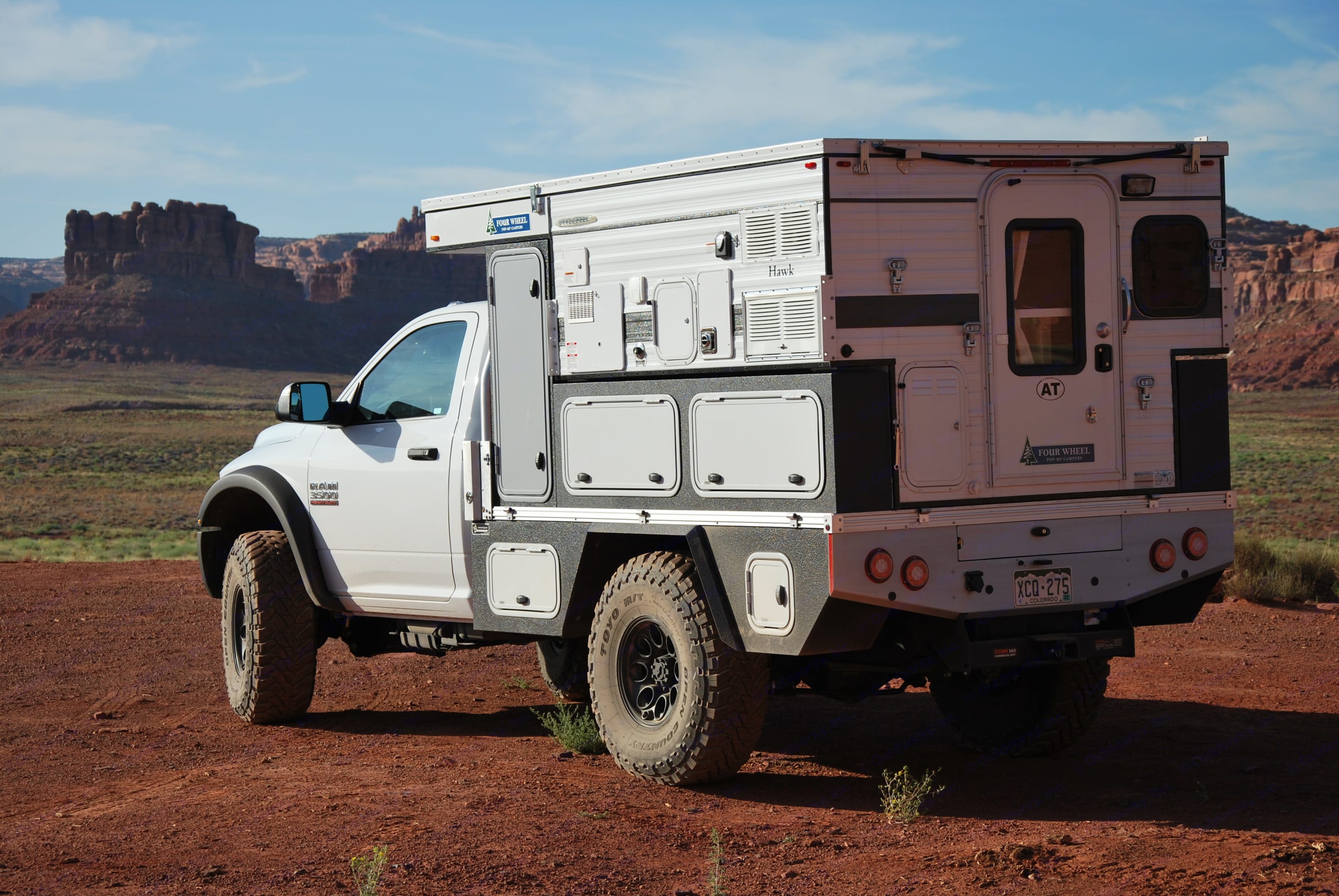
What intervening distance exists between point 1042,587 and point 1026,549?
7.8 inches

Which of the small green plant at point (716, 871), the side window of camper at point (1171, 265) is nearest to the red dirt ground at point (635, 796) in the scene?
the small green plant at point (716, 871)

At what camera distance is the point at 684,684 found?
6730 mm

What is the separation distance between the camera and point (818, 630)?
20.4ft

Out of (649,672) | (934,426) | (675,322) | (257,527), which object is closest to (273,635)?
(257,527)

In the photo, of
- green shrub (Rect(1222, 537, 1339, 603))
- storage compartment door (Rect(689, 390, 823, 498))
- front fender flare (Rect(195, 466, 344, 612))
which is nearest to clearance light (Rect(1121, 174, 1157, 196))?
storage compartment door (Rect(689, 390, 823, 498))

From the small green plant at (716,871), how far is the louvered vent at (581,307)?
103 inches

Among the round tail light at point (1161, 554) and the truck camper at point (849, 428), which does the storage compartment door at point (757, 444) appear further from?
the round tail light at point (1161, 554)

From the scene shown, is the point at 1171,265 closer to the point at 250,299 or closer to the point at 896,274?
the point at 896,274

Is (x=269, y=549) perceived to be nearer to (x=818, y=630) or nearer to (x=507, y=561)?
(x=507, y=561)

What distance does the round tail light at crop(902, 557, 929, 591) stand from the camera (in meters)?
6.23

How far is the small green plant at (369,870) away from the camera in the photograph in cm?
516

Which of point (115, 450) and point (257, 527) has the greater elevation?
point (257, 527)

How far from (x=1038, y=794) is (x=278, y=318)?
141143mm

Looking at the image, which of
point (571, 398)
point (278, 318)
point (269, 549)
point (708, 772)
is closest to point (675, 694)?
point (708, 772)
